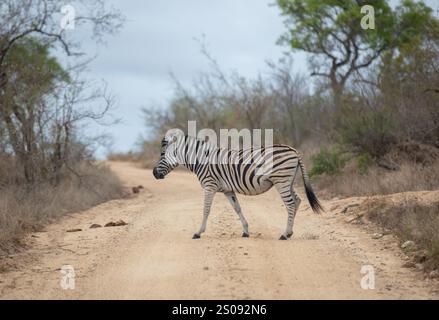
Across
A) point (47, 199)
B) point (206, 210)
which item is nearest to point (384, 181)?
point (206, 210)

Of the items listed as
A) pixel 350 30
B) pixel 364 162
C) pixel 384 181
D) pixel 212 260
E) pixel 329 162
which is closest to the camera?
pixel 212 260

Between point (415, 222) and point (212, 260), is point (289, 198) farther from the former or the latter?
point (212, 260)

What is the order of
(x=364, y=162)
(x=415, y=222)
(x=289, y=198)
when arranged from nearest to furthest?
(x=415, y=222) < (x=289, y=198) < (x=364, y=162)

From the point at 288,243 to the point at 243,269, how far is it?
7.09 feet

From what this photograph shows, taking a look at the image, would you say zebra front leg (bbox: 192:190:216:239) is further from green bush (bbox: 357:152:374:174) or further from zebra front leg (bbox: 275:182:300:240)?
green bush (bbox: 357:152:374:174)

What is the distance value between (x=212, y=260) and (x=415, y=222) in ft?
11.4

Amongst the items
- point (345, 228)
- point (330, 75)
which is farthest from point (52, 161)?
point (330, 75)

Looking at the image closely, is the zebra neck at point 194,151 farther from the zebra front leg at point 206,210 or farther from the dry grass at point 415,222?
the dry grass at point 415,222

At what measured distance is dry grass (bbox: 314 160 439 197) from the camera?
47.9 ft

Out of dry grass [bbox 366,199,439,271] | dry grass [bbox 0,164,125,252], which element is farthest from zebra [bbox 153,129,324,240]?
dry grass [bbox 0,164,125,252]

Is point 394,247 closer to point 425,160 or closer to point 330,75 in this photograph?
point 425,160

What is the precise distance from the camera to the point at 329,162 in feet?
66.1

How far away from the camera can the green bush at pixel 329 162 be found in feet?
65.6

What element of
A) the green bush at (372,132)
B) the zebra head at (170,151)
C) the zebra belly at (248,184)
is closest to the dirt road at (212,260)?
the zebra belly at (248,184)
